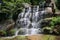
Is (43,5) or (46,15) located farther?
(43,5)

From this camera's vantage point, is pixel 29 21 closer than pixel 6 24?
Yes

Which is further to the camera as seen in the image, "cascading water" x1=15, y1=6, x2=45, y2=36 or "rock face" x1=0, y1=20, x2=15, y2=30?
"rock face" x1=0, y1=20, x2=15, y2=30

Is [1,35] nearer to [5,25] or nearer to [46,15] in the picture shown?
[5,25]

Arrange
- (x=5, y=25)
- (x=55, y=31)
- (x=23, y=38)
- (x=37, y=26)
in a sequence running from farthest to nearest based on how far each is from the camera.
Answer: (x=5, y=25) → (x=37, y=26) → (x=55, y=31) → (x=23, y=38)

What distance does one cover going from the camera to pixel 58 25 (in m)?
13.3

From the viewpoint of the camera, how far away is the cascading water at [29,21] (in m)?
14.8

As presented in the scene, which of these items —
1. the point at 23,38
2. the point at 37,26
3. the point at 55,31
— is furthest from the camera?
the point at 37,26

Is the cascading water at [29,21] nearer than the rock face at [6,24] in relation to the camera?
Yes

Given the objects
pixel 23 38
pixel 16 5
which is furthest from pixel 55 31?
pixel 16 5

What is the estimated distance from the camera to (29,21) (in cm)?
1631

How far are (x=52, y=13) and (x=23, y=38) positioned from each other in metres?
5.05

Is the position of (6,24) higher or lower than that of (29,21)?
lower

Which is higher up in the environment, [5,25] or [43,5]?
[43,5]

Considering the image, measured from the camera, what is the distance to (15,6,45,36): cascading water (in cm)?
1476
